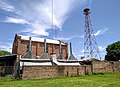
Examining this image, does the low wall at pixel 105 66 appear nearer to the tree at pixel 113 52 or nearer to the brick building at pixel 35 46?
the brick building at pixel 35 46

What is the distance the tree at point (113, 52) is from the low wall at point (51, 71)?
27.8 m

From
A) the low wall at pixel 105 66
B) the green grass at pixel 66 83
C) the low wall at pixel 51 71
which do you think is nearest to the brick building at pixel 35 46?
the low wall at pixel 105 66

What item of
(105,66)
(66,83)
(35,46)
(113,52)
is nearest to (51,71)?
(66,83)

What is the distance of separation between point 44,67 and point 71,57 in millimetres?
17956

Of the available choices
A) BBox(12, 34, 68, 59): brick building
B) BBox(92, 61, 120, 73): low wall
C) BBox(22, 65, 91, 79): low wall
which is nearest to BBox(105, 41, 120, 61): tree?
BBox(12, 34, 68, 59): brick building

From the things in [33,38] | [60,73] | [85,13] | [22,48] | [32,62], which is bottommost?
→ [60,73]

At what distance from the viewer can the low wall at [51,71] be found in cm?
1966

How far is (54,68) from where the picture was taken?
21.9 metres

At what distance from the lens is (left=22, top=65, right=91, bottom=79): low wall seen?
1966cm

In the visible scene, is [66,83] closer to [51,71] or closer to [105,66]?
[51,71]

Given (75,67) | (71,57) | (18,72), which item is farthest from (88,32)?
(18,72)

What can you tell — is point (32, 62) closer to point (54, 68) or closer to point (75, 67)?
point (54, 68)

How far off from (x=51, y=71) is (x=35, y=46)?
64.9 feet

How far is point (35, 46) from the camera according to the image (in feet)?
132
